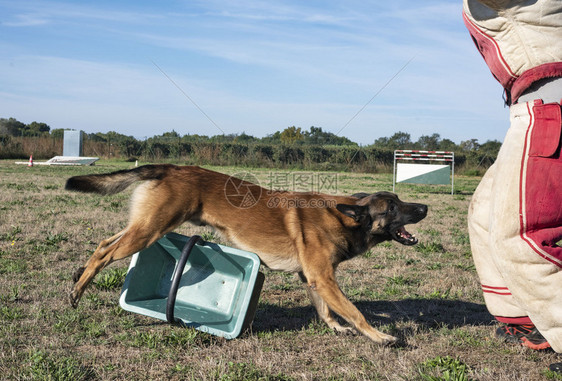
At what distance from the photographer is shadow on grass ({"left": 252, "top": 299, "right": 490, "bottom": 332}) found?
4.20 meters

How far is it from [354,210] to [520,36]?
1.89 metres

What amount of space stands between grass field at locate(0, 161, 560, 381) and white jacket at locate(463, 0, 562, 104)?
1.93 meters

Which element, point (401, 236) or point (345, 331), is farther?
point (401, 236)

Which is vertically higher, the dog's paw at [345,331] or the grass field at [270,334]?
the grass field at [270,334]

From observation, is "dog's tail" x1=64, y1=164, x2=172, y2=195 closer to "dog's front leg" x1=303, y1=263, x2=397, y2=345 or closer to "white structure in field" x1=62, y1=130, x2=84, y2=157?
"dog's front leg" x1=303, y1=263, x2=397, y2=345

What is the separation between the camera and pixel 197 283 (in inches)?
184

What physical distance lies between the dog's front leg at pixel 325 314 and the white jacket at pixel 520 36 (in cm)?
229

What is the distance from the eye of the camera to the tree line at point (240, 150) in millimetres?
31625

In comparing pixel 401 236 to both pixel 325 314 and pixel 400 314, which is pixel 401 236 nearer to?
pixel 400 314

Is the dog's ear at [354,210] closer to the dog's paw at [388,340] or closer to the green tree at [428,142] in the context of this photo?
the dog's paw at [388,340]

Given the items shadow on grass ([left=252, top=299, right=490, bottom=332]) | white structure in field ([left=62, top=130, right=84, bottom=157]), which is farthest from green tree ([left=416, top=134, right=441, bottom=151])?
shadow on grass ([left=252, top=299, right=490, bottom=332])

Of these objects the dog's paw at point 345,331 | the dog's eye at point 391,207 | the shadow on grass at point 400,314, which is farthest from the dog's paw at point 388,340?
the dog's eye at point 391,207

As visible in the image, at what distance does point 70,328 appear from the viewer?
3631 millimetres

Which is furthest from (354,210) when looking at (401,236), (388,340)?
(388,340)
